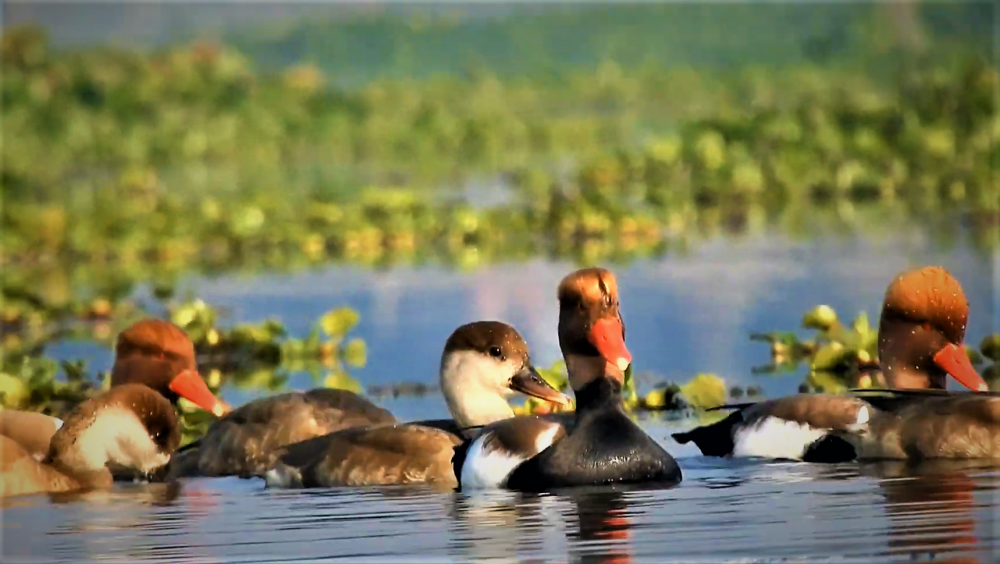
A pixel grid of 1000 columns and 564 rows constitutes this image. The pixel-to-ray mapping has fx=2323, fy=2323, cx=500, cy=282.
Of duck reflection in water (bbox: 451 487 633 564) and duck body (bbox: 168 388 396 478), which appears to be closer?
duck reflection in water (bbox: 451 487 633 564)

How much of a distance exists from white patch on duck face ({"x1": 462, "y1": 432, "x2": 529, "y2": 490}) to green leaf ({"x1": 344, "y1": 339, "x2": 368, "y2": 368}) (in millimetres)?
4498

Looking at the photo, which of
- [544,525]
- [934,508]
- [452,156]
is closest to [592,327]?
[544,525]

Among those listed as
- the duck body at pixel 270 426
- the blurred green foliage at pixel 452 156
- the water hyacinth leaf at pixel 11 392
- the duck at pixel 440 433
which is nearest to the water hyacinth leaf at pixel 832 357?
the blurred green foliage at pixel 452 156

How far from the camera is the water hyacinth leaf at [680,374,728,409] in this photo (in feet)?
37.7

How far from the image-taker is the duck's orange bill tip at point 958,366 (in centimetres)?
1008

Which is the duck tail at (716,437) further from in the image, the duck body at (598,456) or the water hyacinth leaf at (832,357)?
the water hyacinth leaf at (832,357)

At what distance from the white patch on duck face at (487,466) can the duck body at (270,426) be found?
40.3 inches

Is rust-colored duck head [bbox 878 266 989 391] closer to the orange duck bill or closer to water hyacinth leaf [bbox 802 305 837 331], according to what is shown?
the orange duck bill

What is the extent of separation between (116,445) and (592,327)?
231 cm

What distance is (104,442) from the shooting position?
1003 centimetres

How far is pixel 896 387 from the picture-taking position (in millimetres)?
10352

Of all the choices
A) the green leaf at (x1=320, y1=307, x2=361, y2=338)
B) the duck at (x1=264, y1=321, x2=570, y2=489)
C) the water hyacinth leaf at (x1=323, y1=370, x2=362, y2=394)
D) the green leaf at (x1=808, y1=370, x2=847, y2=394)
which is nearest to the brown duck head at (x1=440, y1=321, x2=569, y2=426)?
the duck at (x1=264, y1=321, x2=570, y2=489)

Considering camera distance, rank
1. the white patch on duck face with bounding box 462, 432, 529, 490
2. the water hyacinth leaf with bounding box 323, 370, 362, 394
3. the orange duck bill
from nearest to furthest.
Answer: the white patch on duck face with bounding box 462, 432, 529, 490
the orange duck bill
the water hyacinth leaf with bounding box 323, 370, 362, 394

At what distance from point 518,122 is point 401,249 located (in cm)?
1188
